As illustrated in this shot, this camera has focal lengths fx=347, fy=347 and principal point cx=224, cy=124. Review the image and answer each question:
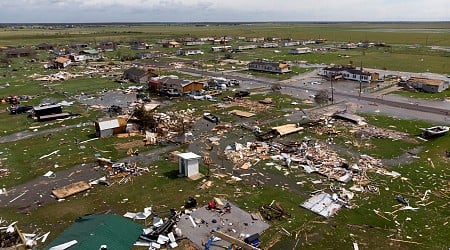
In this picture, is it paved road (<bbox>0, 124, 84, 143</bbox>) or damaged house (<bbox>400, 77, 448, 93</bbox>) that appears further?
damaged house (<bbox>400, 77, 448, 93</bbox>)

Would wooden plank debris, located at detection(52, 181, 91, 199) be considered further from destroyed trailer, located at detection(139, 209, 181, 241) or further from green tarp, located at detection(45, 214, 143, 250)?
destroyed trailer, located at detection(139, 209, 181, 241)

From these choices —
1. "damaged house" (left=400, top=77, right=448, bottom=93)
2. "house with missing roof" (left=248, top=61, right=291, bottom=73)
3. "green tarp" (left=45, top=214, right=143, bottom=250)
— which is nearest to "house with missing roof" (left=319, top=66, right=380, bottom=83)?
"damaged house" (left=400, top=77, right=448, bottom=93)

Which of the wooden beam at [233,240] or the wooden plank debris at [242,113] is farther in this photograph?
the wooden plank debris at [242,113]

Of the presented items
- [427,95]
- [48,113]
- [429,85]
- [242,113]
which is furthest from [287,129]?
[429,85]

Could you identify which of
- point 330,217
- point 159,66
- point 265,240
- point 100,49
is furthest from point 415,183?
point 100,49

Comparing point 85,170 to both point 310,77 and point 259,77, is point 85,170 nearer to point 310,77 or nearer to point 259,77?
point 259,77

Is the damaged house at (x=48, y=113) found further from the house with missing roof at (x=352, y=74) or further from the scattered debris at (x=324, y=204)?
the house with missing roof at (x=352, y=74)

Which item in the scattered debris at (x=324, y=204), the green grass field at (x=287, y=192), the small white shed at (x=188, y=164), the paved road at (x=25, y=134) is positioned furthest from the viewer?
the paved road at (x=25, y=134)

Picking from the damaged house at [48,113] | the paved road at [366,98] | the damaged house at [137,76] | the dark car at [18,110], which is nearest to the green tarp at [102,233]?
the damaged house at [48,113]
